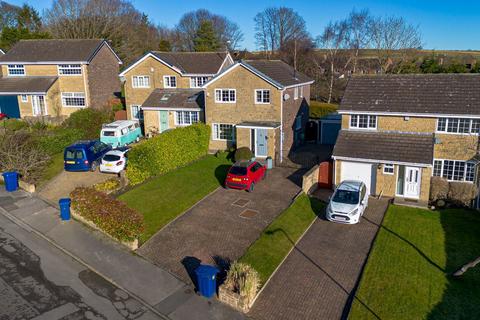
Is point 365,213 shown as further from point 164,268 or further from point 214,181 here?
point 164,268

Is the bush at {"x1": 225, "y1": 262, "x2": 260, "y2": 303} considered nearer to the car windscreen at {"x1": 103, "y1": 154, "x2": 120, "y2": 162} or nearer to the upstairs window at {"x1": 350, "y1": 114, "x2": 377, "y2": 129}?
the car windscreen at {"x1": 103, "y1": 154, "x2": 120, "y2": 162}

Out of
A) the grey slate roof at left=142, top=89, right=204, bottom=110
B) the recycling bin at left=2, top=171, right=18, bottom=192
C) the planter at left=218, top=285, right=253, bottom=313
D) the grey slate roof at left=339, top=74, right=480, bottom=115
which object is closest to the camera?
the planter at left=218, top=285, right=253, bottom=313

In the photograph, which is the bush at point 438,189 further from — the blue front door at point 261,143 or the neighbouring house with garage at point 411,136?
the blue front door at point 261,143

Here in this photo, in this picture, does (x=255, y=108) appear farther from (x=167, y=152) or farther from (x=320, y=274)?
(x=320, y=274)

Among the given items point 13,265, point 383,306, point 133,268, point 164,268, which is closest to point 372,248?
point 383,306

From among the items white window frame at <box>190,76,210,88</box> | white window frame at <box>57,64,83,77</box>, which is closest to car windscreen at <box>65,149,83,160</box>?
white window frame at <box>190,76,210,88</box>

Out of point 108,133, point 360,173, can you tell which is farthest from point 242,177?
point 108,133
